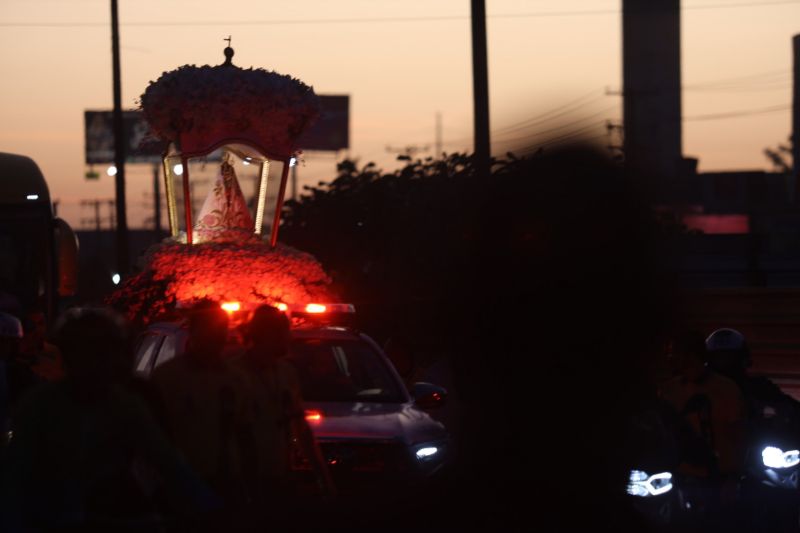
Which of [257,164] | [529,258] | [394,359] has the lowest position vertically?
[394,359]

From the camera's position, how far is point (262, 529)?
5.78m

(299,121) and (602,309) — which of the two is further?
(299,121)

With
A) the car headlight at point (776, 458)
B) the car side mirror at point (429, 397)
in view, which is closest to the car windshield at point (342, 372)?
the car side mirror at point (429, 397)

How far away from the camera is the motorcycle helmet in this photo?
10055 mm

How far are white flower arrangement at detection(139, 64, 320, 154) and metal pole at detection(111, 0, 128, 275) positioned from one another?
20.5 metres

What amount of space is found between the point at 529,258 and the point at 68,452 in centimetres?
676

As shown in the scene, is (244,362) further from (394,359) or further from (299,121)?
(394,359)

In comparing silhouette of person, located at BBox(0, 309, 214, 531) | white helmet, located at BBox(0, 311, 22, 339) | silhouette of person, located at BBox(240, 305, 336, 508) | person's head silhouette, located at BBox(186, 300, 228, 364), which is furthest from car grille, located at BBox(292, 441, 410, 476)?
silhouette of person, located at BBox(0, 309, 214, 531)

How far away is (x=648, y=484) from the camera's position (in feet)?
28.9

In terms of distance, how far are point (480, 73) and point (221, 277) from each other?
6645 millimetres

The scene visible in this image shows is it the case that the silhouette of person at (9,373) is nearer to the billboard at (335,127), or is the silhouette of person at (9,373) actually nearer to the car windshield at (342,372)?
the car windshield at (342,372)

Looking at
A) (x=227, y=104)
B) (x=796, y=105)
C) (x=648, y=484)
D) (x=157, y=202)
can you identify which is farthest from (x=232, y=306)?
(x=157, y=202)

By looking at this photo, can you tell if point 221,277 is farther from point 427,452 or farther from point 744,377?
point 744,377

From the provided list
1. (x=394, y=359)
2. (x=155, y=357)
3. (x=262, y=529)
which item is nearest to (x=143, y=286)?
(x=155, y=357)
